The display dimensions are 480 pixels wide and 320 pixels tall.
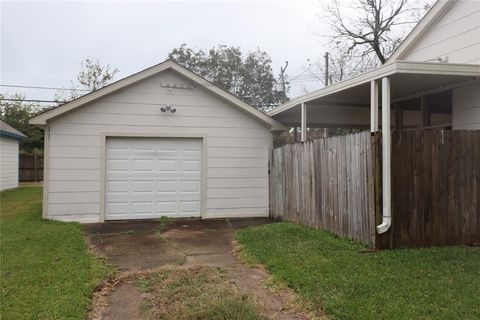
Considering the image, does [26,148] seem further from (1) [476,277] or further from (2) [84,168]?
(1) [476,277]

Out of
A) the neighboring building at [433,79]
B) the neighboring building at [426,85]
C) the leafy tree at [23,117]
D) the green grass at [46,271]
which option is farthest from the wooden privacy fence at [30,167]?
the neighboring building at [426,85]

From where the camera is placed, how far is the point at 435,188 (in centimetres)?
669

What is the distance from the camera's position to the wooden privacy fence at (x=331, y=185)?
21.6ft

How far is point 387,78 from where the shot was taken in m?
6.52

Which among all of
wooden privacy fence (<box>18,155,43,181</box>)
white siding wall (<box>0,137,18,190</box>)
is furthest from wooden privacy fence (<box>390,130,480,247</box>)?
wooden privacy fence (<box>18,155,43,181</box>)

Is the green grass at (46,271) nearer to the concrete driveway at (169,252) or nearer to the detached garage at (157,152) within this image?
the concrete driveway at (169,252)

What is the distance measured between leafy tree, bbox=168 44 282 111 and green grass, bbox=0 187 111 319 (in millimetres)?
25299

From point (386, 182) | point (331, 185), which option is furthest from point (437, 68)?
point (331, 185)

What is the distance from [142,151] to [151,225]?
77.1 inches

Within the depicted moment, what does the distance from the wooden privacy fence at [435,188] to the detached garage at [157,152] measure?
4.99m

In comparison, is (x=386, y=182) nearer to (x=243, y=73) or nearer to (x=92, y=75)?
(x=243, y=73)

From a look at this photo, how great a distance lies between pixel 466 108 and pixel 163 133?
6.80 meters

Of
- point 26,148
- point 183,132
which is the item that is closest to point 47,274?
point 183,132

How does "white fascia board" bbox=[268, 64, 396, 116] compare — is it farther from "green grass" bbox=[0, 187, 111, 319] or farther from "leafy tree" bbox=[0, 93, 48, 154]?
"leafy tree" bbox=[0, 93, 48, 154]
